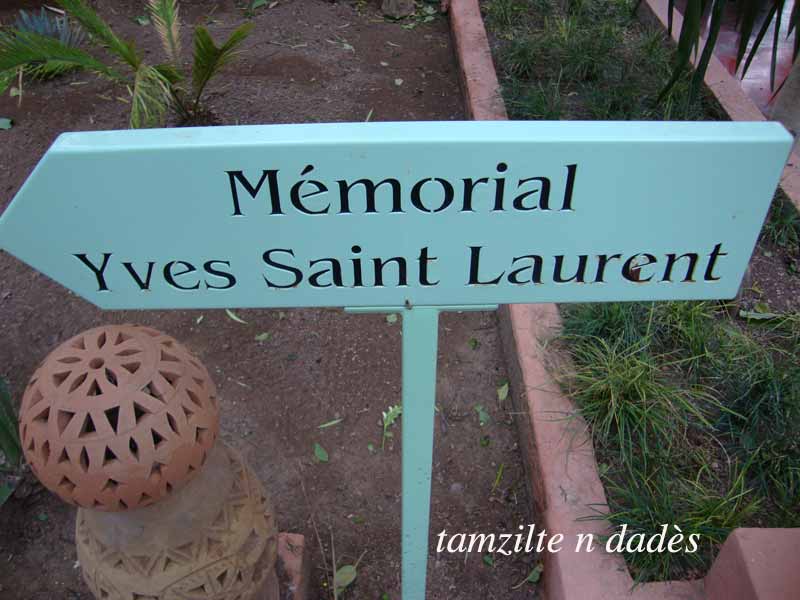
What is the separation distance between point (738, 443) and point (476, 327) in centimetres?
110

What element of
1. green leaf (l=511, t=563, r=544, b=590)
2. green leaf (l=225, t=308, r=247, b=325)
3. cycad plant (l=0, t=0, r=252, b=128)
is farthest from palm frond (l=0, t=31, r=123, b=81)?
green leaf (l=511, t=563, r=544, b=590)

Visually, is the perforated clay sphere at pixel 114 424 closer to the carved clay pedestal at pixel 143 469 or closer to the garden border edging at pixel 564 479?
the carved clay pedestal at pixel 143 469

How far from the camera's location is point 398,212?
1053 millimetres

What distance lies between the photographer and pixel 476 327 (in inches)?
114

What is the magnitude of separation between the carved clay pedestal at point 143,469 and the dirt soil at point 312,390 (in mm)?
703

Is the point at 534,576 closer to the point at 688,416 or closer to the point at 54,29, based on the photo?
the point at 688,416

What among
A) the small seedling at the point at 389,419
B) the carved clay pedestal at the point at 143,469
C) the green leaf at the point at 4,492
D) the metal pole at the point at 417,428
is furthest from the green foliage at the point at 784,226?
the green leaf at the point at 4,492

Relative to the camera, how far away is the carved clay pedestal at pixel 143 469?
122 cm

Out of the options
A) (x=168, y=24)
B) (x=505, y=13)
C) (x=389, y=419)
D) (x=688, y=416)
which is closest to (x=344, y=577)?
(x=389, y=419)

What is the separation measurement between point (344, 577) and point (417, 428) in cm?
88

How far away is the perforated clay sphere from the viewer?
1.22m

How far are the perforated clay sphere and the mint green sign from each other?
0.52 ft

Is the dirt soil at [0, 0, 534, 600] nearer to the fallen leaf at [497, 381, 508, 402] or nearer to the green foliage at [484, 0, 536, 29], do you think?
the fallen leaf at [497, 381, 508, 402]

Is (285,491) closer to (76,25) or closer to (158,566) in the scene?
(158,566)
